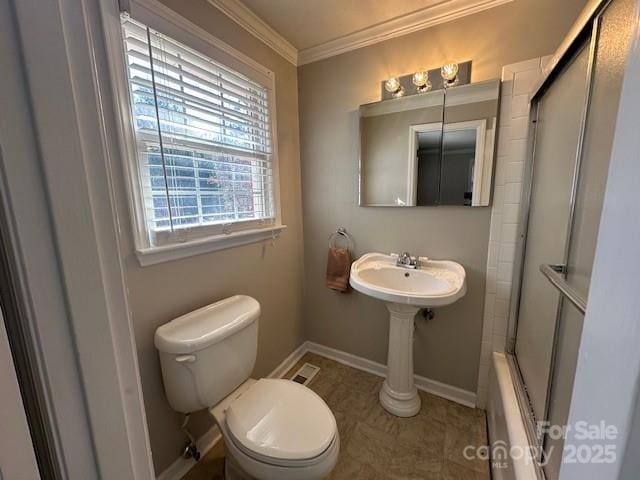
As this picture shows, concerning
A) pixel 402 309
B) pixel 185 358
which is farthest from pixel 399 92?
pixel 185 358

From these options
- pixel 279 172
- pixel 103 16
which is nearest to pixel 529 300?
pixel 279 172

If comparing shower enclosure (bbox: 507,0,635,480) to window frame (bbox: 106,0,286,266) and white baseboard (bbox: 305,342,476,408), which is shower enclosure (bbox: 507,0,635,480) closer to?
white baseboard (bbox: 305,342,476,408)

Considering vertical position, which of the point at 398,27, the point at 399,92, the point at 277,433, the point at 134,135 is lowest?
the point at 277,433

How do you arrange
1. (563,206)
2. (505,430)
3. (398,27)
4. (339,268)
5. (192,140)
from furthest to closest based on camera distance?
A: 1. (339,268)
2. (398,27)
3. (192,140)
4. (505,430)
5. (563,206)

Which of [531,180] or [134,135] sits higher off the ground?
[134,135]

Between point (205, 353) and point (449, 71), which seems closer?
point (205, 353)

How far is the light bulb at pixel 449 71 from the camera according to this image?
1.41m

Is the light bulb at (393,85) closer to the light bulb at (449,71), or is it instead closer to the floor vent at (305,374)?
the light bulb at (449,71)

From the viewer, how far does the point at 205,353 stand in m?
1.07

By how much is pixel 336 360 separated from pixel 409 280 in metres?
0.94

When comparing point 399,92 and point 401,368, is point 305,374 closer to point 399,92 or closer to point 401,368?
point 401,368

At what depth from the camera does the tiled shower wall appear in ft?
4.33

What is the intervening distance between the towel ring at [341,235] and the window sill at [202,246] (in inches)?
15.6

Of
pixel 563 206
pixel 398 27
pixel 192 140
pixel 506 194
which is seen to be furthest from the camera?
pixel 398 27
